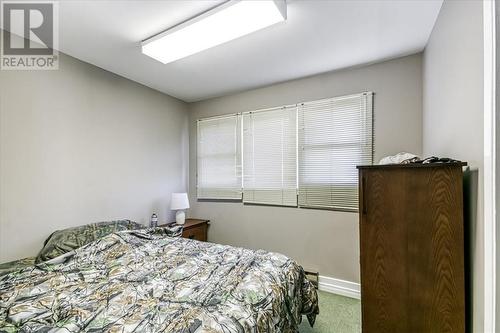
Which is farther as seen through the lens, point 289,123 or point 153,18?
point 289,123

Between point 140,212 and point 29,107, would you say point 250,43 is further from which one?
point 140,212

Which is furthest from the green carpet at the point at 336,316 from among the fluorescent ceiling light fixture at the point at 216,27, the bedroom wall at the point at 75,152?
the fluorescent ceiling light fixture at the point at 216,27

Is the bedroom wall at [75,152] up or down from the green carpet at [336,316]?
up

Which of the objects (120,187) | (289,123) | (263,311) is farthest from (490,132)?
(120,187)

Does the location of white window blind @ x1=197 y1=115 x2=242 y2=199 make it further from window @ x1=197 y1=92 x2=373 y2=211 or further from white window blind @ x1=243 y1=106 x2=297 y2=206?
white window blind @ x1=243 y1=106 x2=297 y2=206

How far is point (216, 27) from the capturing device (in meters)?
1.79

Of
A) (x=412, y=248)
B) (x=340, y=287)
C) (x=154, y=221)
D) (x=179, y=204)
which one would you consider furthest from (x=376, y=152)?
(x=154, y=221)

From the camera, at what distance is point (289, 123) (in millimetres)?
2990

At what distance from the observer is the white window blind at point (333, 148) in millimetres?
2545

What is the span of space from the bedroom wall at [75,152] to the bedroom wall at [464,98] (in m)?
3.16

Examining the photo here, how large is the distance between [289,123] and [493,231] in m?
2.28

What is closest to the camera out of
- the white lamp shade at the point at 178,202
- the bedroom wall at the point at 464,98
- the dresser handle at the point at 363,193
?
the bedroom wall at the point at 464,98

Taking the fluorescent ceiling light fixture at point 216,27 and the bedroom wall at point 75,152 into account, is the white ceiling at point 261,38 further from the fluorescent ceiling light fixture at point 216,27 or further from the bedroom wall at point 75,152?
the bedroom wall at point 75,152

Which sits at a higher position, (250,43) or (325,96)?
(250,43)
